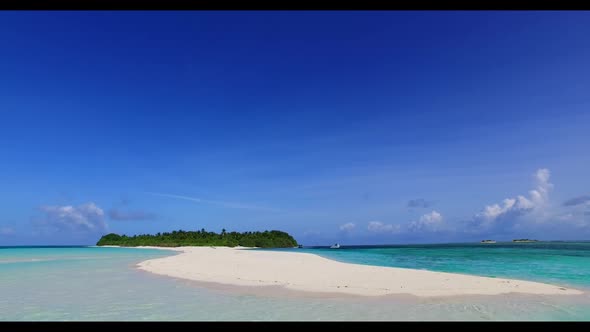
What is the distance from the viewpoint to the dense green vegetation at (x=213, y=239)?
106 meters

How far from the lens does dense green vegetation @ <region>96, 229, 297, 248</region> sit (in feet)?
348

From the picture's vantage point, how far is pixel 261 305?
10.6 meters

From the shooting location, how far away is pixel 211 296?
40.7ft

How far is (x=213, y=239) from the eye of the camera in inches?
4259
